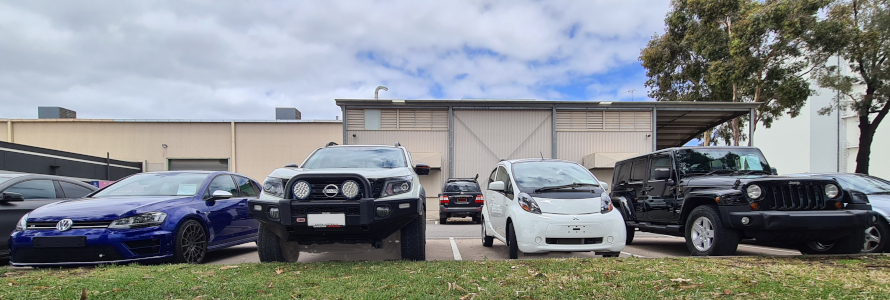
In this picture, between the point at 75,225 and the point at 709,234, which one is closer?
the point at 75,225

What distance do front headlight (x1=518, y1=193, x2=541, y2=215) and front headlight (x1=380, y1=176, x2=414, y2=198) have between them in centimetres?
165

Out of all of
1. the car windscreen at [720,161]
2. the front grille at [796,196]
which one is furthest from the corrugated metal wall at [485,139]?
the front grille at [796,196]

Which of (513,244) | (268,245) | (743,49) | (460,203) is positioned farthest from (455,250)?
(743,49)

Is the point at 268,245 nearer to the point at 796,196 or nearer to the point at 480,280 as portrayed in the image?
the point at 480,280

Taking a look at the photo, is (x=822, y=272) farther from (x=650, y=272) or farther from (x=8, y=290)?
(x=8, y=290)

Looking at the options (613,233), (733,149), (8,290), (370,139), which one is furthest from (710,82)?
(8,290)

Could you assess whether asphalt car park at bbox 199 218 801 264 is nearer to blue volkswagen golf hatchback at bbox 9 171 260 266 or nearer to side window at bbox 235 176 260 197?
blue volkswagen golf hatchback at bbox 9 171 260 266

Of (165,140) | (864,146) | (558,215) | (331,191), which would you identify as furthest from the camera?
(165,140)

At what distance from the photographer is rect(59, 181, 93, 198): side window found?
726 centimetres

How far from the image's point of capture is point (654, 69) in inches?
1078

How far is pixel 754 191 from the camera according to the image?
6000 mm

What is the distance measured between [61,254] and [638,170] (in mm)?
8427

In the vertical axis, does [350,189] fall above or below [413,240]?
above

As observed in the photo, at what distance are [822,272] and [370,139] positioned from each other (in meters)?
17.4
